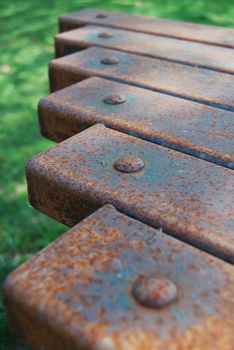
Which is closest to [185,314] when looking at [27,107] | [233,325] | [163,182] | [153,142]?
[233,325]

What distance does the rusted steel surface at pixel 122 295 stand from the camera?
481 mm

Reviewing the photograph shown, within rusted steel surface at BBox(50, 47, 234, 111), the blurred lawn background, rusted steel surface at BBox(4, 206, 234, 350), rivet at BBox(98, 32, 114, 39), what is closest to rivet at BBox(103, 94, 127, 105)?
rusted steel surface at BBox(50, 47, 234, 111)

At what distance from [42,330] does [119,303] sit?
0.09m

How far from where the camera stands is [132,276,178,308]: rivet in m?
0.51

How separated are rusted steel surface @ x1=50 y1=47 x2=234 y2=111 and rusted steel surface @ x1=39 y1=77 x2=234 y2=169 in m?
0.05

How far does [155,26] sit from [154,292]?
1.27 metres

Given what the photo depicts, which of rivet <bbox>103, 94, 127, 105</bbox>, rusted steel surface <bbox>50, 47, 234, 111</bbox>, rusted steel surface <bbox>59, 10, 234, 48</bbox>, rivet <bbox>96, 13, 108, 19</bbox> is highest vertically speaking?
rivet <bbox>103, 94, 127, 105</bbox>

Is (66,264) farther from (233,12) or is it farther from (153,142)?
(233,12)

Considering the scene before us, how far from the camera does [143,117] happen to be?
93 cm

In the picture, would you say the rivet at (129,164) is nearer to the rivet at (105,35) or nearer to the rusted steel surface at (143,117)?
the rusted steel surface at (143,117)

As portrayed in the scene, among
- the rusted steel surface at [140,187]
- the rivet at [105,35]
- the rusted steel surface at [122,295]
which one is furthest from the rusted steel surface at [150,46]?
the rusted steel surface at [122,295]

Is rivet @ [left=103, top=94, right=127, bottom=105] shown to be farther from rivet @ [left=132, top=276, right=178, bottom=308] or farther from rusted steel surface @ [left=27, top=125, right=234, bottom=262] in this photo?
rivet @ [left=132, top=276, right=178, bottom=308]

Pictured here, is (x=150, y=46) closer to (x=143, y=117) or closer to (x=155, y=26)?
(x=155, y=26)

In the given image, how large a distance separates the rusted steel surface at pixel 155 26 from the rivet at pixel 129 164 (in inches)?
29.2
